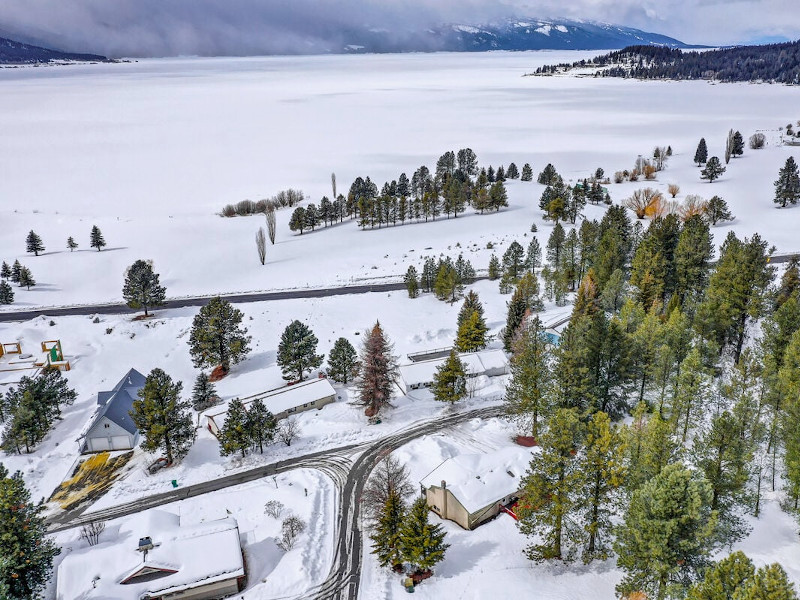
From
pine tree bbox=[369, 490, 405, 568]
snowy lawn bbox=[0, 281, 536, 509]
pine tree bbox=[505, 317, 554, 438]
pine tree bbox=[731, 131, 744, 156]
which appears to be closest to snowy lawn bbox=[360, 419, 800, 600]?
pine tree bbox=[369, 490, 405, 568]

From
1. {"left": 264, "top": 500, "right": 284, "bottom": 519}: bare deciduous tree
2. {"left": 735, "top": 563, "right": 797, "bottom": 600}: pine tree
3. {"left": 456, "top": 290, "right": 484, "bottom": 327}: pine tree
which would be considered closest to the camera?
{"left": 735, "top": 563, "right": 797, "bottom": 600}: pine tree

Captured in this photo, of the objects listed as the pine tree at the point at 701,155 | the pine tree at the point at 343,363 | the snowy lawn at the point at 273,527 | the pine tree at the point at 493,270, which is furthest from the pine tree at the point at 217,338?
the pine tree at the point at 701,155

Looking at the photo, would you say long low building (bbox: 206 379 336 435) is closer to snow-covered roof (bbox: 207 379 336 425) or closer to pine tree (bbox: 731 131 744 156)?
snow-covered roof (bbox: 207 379 336 425)

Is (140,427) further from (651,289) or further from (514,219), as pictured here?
(514,219)

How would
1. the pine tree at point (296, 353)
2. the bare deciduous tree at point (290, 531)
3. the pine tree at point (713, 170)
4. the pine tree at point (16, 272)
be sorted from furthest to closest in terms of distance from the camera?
the pine tree at point (713, 170), the pine tree at point (16, 272), the pine tree at point (296, 353), the bare deciduous tree at point (290, 531)

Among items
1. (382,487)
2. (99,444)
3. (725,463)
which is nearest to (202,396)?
(99,444)

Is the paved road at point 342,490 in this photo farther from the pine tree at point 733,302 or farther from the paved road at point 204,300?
the paved road at point 204,300
